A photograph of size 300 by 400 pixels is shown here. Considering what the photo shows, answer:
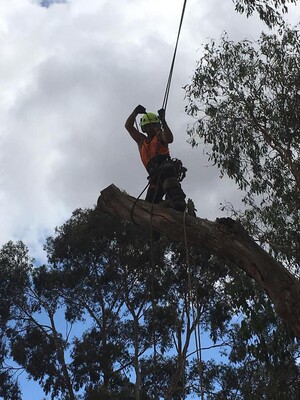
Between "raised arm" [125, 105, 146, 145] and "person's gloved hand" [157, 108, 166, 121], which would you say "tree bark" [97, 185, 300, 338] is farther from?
"raised arm" [125, 105, 146, 145]

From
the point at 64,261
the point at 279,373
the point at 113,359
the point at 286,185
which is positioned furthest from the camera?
the point at 64,261

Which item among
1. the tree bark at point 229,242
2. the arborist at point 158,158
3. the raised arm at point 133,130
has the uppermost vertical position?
the raised arm at point 133,130

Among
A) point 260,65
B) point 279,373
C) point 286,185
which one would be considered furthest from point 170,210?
point 260,65

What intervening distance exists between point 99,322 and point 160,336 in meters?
2.23

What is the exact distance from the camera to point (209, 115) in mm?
11055

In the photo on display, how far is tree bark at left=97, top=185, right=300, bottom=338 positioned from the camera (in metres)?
3.46

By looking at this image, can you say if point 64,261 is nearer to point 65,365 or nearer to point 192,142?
point 65,365

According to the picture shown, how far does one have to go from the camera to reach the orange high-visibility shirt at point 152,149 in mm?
4894

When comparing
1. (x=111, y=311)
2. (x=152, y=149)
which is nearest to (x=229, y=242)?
(x=152, y=149)

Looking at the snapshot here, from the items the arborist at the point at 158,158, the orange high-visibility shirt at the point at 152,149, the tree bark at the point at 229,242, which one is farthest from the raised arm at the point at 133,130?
the tree bark at the point at 229,242

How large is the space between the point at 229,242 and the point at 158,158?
1.41 m

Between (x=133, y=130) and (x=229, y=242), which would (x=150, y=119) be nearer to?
(x=133, y=130)

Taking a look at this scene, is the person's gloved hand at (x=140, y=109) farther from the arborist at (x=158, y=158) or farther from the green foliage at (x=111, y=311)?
the green foliage at (x=111, y=311)

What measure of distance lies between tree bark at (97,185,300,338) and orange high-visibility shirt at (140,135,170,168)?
0.68 m
